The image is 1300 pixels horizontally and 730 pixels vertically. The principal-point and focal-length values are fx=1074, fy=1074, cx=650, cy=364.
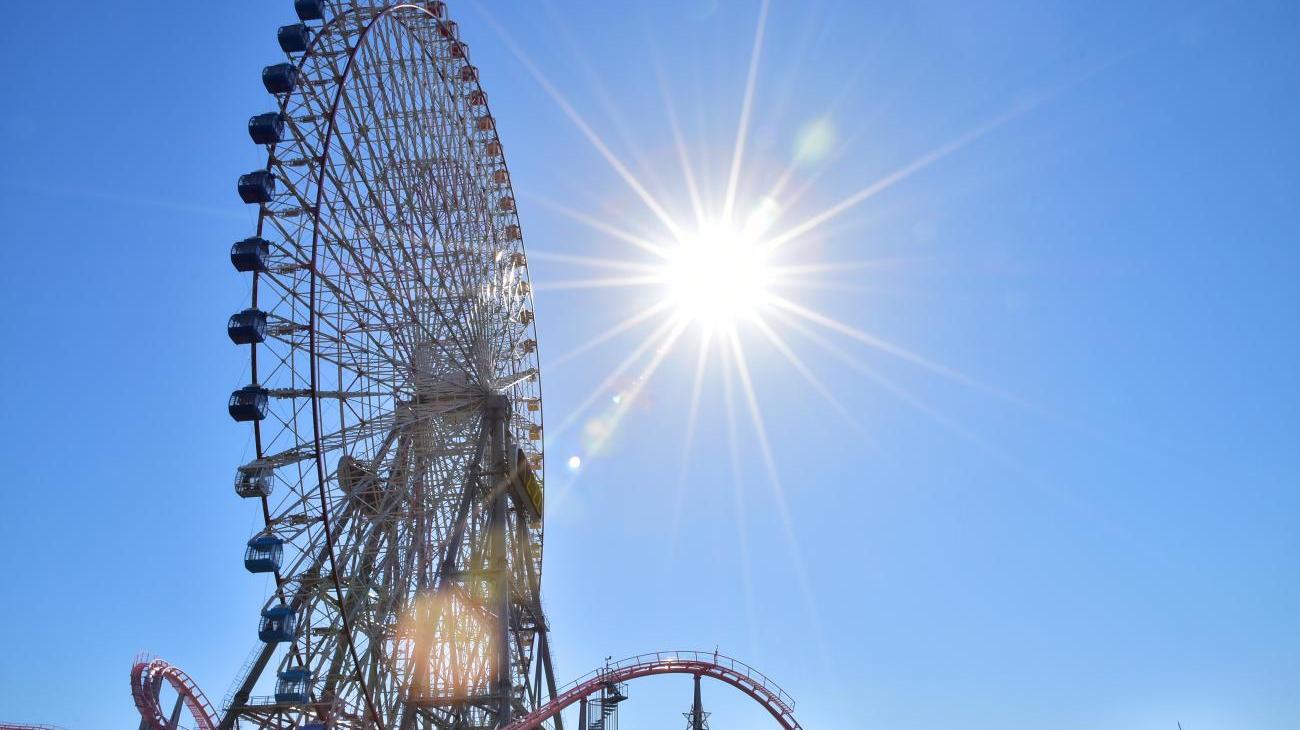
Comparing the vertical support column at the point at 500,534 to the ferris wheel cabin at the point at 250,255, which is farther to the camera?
the vertical support column at the point at 500,534

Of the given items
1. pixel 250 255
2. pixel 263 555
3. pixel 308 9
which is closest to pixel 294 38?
pixel 308 9

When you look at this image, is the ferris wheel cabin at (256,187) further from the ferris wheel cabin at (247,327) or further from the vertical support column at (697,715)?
the vertical support column at (697,715)

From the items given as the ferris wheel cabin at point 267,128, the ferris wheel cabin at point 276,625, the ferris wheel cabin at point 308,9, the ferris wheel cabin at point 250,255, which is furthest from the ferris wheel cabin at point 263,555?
the ferris wheel cabin at point 308,9

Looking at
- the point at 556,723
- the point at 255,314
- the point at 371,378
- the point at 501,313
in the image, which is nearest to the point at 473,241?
the point at 501,313

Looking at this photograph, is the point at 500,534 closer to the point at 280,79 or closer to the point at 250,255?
the point at 250,255

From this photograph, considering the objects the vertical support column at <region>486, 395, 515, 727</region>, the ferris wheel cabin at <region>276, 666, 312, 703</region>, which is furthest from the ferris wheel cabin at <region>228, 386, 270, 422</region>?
the vertical support column at <region>486, 395, 515, 727</region>

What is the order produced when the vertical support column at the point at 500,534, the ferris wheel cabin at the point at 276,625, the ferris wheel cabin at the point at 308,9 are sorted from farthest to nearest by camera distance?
1. the vertical support column at the point at 500,534
2. the ferris wheel cabin at the point at 308,9
3. the ferris wheel cabin at the point at 276,625

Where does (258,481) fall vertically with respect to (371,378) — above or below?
below

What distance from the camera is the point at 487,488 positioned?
38031 mm

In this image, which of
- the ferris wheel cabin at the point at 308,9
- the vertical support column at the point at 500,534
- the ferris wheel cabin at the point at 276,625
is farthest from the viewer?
the vertical support column at the point at 500,534

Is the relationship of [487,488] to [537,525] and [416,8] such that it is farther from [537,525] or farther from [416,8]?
[416,8]

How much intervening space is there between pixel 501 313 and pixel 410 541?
1089 cm

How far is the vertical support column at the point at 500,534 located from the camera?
1362 inches

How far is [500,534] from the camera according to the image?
123 feet
